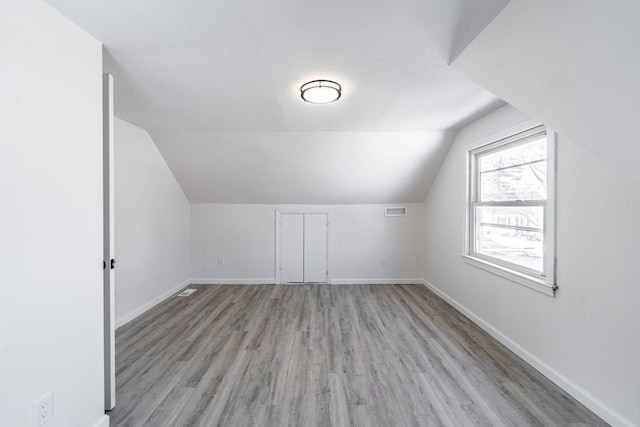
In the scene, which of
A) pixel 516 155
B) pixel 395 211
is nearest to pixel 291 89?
pixel 516 155

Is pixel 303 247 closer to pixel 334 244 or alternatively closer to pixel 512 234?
pixel 334 244

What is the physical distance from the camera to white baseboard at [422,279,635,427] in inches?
65.4

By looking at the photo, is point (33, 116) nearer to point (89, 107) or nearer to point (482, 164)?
point (89, 107)

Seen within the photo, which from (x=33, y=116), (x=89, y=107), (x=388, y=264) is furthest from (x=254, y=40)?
(x=388, y=264)

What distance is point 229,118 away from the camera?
3064mm

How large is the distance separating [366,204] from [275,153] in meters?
1.82

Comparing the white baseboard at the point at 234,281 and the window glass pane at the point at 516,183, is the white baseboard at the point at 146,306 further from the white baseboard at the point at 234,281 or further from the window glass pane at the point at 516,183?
the window glass pane at the point at 516,183

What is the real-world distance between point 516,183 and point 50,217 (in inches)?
136

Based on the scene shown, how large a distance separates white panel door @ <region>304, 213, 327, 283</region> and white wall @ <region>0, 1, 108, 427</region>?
3315mm

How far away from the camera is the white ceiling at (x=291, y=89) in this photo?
4.70ft

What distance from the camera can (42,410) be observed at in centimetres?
129

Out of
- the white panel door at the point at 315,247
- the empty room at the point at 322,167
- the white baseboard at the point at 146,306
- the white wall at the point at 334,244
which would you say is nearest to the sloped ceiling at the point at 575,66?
the empty room at the point at 322,167

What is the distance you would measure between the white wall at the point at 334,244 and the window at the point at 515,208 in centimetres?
145

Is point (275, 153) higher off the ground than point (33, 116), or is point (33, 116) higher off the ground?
point (275, 153)
